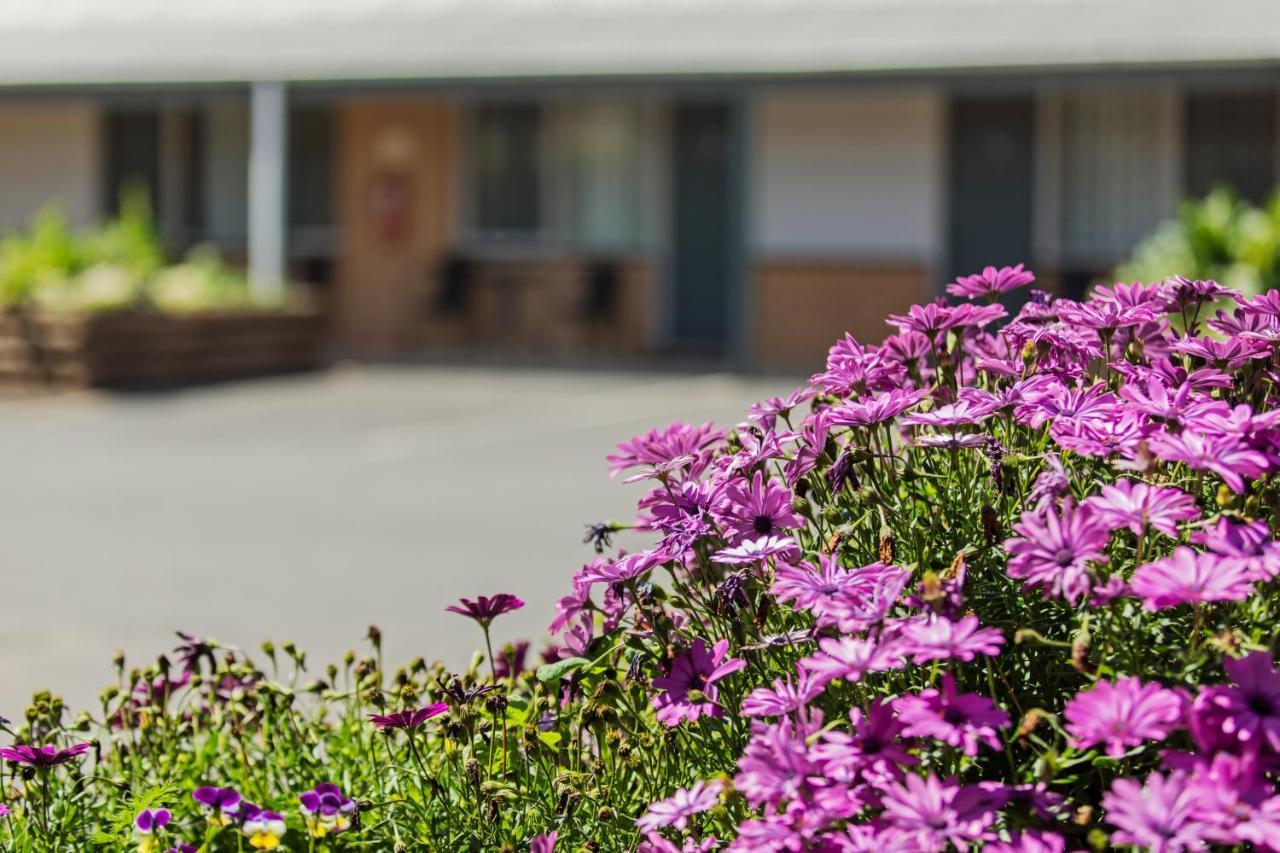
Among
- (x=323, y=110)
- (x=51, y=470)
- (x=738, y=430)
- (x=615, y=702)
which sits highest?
(x=323, y=110)

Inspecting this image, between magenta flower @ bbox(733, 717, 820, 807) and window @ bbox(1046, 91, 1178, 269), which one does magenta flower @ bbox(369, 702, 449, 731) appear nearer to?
magenta flower @ bbox(733, 717, 820, 807)

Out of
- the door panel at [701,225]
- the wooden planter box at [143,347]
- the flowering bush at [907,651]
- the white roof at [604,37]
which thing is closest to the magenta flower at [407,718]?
the flowering bush at [907,651]

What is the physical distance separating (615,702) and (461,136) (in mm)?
19256

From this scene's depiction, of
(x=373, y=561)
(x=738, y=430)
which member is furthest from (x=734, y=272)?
(x=738, y=430)

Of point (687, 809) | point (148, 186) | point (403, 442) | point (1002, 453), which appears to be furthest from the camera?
point (148, 186)

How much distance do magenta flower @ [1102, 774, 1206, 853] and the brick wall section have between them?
17.2 m

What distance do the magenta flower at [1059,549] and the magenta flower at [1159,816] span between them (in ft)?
0.96

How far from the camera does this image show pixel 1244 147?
19375 mm

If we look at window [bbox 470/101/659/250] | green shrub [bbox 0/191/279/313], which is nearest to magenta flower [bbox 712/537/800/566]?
green shrub [bbox 0/191/279/313]

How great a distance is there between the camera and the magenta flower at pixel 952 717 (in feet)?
7.80

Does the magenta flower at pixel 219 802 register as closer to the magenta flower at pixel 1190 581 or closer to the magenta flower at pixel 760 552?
the magenta flower at pixel 760 552

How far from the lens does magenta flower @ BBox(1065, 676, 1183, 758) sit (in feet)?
7.50

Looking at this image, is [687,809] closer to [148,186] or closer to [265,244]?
[265,244]

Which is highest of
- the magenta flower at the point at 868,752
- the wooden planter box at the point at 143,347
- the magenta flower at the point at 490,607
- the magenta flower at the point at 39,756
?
the magenta flower at the point at 490,607
